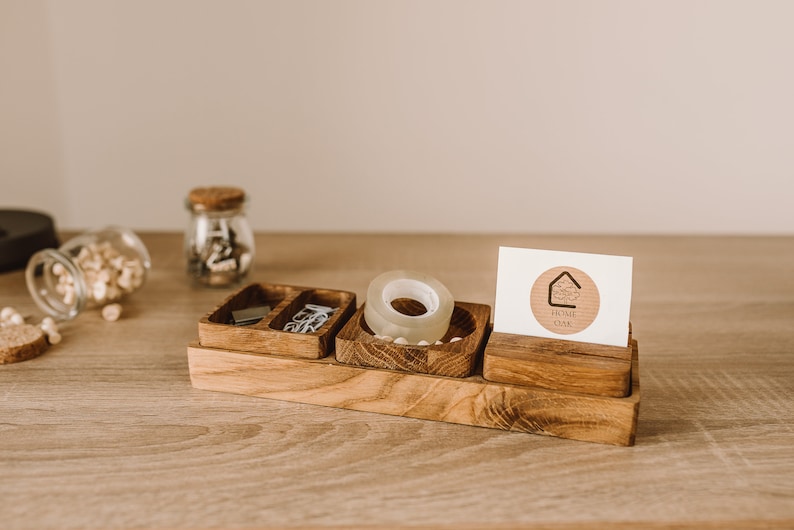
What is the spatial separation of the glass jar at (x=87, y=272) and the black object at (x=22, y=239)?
7cm

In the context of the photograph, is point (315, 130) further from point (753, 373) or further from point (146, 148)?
point (753, 373)

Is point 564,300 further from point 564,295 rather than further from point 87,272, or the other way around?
point 87,272

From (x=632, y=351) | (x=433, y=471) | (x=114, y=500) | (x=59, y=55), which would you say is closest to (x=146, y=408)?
(x=114, y=500)

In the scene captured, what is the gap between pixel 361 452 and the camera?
0.75 m

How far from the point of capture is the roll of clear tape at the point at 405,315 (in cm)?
81

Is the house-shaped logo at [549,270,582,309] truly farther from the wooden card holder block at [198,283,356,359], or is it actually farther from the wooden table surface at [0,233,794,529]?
the wooden card holder block at [198,283,356,359]

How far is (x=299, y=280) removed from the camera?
1247 millimetres

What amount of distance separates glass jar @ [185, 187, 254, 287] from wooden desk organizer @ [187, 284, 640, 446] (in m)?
0.29

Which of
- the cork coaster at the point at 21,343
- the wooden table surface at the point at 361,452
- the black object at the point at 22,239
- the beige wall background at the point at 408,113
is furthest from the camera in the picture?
the beige wall background at the point at 408,113

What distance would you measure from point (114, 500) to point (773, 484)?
2.09ft

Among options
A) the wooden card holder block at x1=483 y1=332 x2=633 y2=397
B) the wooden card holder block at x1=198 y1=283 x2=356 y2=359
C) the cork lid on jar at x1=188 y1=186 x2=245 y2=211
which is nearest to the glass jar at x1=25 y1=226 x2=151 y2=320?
the cork lid on jar at x1=188 y1=186 x2=245 y2=211

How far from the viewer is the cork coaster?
0.95 metres

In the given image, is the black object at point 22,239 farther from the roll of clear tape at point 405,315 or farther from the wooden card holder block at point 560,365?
the wooden card holder block at point 560,365

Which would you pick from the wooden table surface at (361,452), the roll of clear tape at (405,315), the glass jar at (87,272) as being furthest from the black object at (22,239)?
the roll of clear tape at (405,315)
